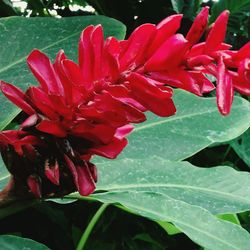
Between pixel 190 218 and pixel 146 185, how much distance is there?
151 millimetres

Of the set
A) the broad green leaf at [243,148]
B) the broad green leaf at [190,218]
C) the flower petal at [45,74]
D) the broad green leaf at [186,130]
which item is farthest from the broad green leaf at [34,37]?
the broad green leaf at [243,148]

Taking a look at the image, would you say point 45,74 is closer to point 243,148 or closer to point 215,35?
point 215,35

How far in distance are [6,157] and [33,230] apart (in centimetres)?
71

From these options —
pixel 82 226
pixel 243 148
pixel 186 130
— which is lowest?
pixel 243 148

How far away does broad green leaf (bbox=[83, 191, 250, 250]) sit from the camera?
818mm

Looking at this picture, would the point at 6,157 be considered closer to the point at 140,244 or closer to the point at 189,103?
the point at 189,103

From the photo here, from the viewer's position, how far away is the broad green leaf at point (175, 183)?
962 millimetres

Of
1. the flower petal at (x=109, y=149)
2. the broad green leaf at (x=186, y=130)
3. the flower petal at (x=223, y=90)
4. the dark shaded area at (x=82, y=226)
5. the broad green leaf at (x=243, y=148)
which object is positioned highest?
the flower petal at (x=223, y=90)

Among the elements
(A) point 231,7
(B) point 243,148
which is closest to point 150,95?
(B) point 243,148

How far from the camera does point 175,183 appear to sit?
99cm

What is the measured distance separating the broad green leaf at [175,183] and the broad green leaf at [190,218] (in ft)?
0.28

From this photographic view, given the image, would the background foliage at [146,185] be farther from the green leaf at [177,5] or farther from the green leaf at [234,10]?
the green leaf at [234,10]

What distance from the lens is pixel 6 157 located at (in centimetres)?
65

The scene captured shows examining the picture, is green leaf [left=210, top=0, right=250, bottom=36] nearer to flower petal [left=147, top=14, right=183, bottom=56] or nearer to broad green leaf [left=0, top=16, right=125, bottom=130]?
broad green leaf [left=0, top=16, right=125, bottom=130]
